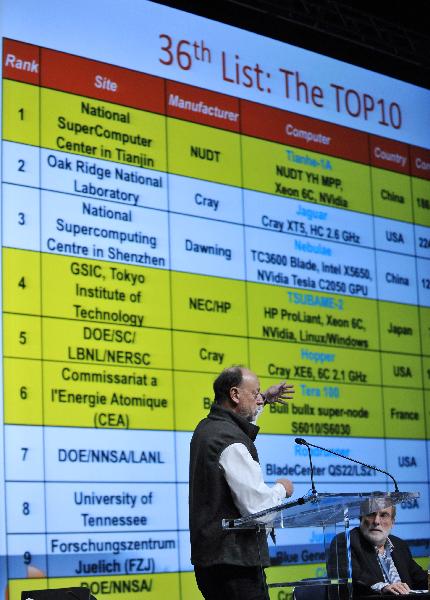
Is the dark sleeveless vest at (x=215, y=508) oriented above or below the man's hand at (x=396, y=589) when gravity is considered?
above

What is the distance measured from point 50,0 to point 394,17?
245cm

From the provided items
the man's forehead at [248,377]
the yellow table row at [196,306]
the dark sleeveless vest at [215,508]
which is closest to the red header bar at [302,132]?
the yellow table row at [196,306]

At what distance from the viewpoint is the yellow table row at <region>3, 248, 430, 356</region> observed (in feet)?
14.1

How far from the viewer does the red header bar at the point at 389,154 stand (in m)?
5.86

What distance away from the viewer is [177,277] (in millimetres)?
4777

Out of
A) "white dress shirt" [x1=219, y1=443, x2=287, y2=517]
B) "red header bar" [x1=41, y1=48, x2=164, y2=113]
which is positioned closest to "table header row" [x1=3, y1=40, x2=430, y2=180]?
"red header bar" [x1=41, y1=48, x2=164, y2=113]

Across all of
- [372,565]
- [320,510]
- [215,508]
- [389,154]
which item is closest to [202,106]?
[389,154]

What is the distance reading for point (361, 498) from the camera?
3.11 metres

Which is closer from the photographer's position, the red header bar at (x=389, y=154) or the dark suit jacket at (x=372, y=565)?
the dark suit jacket at (x=372, y=565)

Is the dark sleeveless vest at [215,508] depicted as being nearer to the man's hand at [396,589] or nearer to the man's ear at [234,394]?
the man's ear at [234,394]

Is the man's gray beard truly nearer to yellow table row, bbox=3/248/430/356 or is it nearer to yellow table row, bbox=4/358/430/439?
yellow table row, bbox=4/358/430/439

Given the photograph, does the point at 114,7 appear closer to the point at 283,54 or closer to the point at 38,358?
A: the point at 283,54

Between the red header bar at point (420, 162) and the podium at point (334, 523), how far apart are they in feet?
10.2

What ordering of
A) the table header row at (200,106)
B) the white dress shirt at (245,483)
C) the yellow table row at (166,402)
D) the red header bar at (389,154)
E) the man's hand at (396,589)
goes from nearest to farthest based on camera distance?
the white dress shirt at (245,483) < the man's hand at (396,589) < the yellow table row at (166,402) < the table header row at (200,106) < the red header bar at (389,154)
